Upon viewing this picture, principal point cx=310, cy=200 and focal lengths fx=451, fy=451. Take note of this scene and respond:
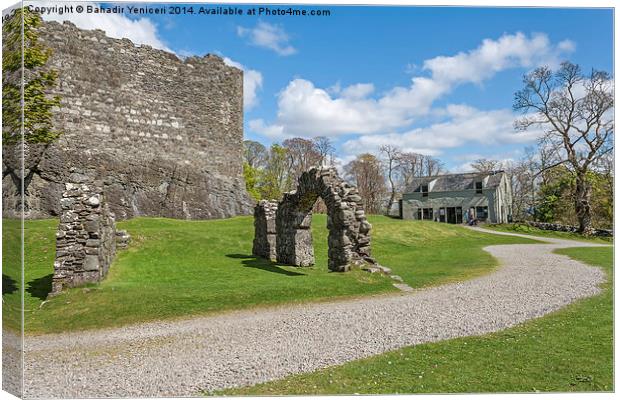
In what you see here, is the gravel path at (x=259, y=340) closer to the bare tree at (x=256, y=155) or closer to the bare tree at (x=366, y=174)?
the bare tree at (x=366, y=174)

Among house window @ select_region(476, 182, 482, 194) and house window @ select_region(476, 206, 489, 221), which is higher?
house window @ select_region(476, 182, 482, 194)

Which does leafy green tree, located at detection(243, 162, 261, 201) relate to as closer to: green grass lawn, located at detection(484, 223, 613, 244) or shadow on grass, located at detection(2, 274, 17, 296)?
green grass lawn, located at detection(484, 223, 613, 244)

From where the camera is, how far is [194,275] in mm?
14430

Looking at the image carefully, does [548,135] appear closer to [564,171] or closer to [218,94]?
[564,171]

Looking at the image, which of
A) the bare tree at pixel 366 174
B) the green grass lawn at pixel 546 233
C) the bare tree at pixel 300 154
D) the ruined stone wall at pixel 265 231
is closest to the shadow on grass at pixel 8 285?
the ruined stone wall at pixel 265 231

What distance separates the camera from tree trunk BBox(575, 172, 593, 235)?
1285 cm

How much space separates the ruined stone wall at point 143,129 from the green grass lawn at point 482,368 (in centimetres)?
1860

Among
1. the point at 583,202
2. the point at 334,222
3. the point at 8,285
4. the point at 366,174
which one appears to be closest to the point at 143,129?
the point at 334,222

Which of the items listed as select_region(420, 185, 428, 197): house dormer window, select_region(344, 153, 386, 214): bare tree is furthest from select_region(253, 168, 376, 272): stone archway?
select_region(420, 185, 428, 197): house dormer window

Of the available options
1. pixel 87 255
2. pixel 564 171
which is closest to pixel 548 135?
pixel 564 171

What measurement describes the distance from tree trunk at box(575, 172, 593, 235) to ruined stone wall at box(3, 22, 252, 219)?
1796 cm

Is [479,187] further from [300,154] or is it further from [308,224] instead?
[308,224]

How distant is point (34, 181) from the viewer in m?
20.1

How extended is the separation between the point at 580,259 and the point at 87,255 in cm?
1732
